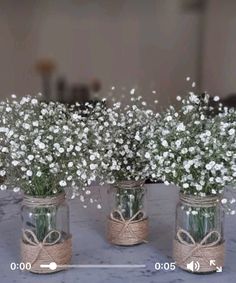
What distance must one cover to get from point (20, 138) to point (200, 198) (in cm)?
38

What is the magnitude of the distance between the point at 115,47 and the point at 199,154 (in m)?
2.67

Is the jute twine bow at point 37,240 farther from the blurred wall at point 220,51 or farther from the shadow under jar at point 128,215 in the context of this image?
the blurred wall at point 220,51

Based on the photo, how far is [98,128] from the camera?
108 centimetres

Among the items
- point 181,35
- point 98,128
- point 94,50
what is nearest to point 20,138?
point 98,128

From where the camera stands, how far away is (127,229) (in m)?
1.18

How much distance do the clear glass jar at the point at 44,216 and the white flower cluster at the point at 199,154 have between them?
228 millimetres

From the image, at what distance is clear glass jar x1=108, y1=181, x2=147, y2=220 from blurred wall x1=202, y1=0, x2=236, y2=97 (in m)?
2.54

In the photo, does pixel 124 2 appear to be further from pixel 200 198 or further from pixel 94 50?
pixel 200 198

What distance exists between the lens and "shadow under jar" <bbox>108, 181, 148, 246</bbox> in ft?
3.88

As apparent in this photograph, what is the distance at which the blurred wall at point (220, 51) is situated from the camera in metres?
3.61

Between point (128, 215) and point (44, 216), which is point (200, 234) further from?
point (44, 216)

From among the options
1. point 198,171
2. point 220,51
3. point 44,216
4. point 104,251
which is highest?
point 220,51

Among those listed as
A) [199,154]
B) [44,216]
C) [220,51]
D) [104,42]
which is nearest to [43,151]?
[44,216]

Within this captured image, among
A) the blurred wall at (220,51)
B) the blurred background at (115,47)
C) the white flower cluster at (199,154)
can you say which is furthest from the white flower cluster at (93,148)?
the blurred wall at (220,51)
